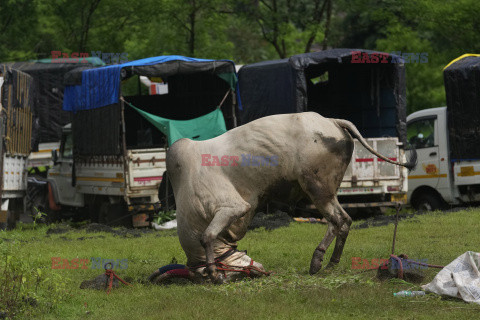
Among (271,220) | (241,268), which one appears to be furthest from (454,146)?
(241,268)

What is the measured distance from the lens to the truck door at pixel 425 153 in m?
15.3

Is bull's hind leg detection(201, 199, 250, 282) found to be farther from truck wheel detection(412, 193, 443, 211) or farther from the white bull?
truck wheel detection(412, 193, 443, 211)

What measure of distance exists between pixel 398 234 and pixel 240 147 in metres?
4.47

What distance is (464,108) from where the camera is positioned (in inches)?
593

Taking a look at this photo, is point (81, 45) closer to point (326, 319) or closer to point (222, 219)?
point (222, 219)

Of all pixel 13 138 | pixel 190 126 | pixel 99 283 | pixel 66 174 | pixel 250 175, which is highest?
pixel 190 126

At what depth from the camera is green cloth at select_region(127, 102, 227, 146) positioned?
14133 millimetres

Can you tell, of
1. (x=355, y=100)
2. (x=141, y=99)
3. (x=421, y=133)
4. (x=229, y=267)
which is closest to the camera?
(x=229, y=267)

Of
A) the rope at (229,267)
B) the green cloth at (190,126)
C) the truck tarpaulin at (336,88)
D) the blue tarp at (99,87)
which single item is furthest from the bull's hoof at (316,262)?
the blue tarp at (99,87)

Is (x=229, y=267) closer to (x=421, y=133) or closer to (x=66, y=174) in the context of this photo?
(x=421, y=133)

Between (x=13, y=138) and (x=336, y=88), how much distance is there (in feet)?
24.4

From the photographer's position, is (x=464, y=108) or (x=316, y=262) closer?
(x=316, y=262)

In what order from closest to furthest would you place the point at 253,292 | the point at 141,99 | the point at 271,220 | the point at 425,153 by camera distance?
the point at 253,292
the point at 271,220
the point at 425,153
the point at 141,99

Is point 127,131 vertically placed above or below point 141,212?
above
